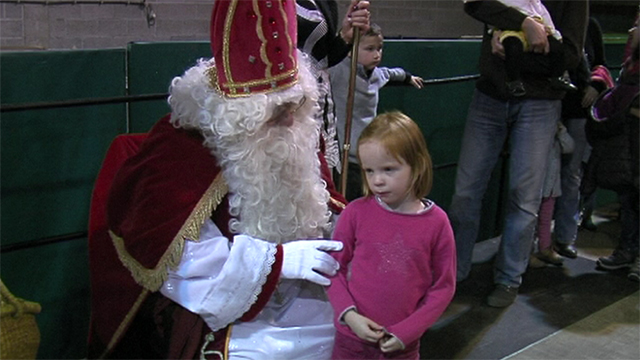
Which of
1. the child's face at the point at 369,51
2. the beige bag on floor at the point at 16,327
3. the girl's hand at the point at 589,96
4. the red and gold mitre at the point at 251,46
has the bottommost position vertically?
the beige bag on floor at the point at 16,327

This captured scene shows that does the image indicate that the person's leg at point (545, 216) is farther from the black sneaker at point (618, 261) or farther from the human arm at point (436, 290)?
the human arm at point (436, 290)

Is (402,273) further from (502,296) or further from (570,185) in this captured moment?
(570,185)

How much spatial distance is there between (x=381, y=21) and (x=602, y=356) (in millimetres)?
4752

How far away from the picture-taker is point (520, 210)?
12.6 ft

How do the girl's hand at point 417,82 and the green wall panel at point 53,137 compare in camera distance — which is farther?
the girl's hand at point 417,82

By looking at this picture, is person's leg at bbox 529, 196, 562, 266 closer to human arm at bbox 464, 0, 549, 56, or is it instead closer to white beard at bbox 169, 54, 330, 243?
human arm at bbox 464, 0, 549, 56

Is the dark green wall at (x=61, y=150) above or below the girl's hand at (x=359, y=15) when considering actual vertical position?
below

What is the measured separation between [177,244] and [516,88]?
207 centimetres

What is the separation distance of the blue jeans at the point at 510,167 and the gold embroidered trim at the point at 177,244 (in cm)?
193

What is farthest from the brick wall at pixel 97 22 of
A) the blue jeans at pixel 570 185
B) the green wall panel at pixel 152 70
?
the blue jeans at pixel 570 185

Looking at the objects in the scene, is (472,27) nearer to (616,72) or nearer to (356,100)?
(616,72)

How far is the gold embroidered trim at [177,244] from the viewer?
2.09m

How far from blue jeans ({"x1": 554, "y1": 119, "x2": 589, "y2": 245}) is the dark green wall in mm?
2314

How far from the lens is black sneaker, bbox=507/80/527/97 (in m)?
3.59
